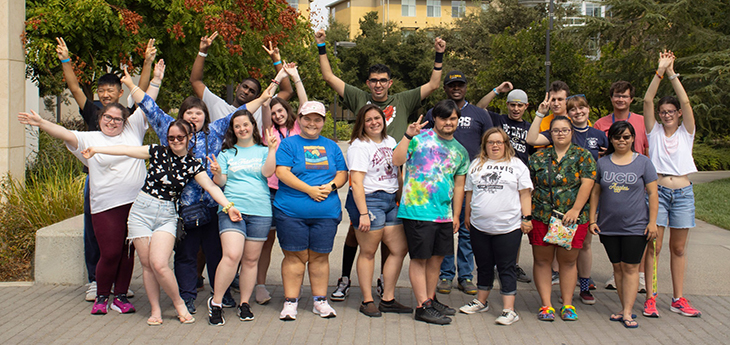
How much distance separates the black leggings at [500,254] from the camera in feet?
15.6

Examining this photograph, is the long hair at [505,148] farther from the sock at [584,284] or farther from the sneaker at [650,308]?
the sneaker at [650,308]

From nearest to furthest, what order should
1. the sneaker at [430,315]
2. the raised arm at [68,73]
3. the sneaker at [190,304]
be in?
the sneaker at [430,315], the sneaker at [190,304], the raised arm at [68,73]

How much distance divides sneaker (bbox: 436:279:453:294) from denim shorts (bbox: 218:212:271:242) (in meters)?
1.78

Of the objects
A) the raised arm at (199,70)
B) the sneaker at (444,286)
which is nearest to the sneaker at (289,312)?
the sneaker at (444,286)

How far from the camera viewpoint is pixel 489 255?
486cm

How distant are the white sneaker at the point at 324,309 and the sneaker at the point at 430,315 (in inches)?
26.6

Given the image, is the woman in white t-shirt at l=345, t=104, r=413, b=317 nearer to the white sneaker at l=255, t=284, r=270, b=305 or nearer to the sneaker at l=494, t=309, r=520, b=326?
the sneaker at l=494, t=309, r=520, b=326

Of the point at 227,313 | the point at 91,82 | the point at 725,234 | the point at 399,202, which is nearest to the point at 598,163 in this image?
the point at 399,202

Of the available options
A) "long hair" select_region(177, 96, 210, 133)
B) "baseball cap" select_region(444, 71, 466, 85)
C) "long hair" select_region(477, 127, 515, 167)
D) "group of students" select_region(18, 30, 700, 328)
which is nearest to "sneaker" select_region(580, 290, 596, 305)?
"group of students" select_region(18, 30, 700, 328)

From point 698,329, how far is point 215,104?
14.5 ft

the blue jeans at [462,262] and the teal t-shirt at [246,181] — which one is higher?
the teal t-shirt at [246,181]

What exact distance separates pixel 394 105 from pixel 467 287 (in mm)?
1813

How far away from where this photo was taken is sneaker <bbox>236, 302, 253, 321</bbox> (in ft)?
15.6

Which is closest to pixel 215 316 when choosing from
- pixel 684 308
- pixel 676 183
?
pixel 684 308
